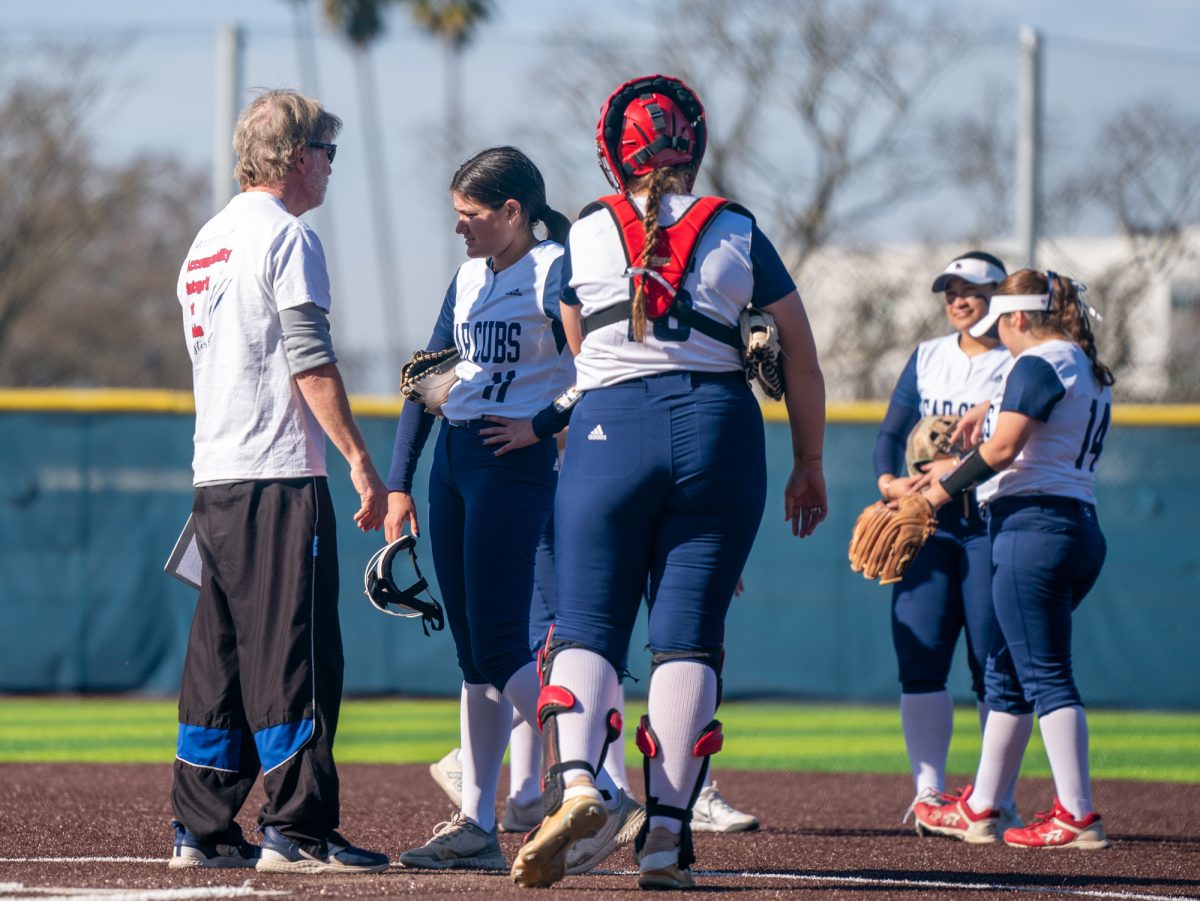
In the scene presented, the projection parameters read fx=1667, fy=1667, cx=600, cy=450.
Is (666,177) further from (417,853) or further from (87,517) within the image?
(87,517)

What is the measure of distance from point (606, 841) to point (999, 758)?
7.22 feet

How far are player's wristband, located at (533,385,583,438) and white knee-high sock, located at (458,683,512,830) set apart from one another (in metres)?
0.81

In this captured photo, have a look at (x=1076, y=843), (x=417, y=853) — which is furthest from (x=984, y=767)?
(x=417, y=853)

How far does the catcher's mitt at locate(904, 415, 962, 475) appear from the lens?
6.17 m

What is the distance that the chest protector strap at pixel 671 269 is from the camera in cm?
408

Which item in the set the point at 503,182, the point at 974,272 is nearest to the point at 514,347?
the point at 503,182

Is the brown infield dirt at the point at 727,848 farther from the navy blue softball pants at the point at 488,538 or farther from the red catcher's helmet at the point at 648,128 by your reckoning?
the red catcher's helmet at the point at 648,128

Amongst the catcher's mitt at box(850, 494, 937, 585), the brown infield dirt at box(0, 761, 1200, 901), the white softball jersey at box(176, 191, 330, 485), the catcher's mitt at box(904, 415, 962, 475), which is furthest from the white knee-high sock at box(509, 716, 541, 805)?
the catcher's mitt at box(904, 415, 962, 475)

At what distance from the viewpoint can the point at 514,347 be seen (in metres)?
5.07

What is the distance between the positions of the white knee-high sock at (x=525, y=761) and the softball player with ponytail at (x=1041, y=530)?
1.41 meters

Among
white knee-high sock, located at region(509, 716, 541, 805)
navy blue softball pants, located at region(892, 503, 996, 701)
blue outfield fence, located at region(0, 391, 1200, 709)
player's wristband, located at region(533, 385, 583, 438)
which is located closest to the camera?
player's wristband, located at region(533, 385, 583, 438)

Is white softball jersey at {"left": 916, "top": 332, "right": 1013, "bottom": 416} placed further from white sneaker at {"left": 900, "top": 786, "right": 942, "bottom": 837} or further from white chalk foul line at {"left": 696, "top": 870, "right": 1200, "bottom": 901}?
white chalk foul line at {"left": 696, "top": 870, "right": 1200, "bottom": 901}

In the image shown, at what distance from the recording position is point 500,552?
193 inches

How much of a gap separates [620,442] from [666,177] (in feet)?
2.28
